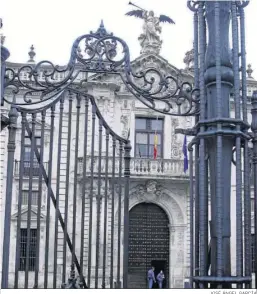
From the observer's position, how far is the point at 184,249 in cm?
2130

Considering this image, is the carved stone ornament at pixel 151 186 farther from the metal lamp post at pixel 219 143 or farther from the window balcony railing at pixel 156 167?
the metal lamp post at pixel 219 143

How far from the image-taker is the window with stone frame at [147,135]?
21.3 metres

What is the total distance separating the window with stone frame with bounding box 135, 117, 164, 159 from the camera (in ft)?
70.0

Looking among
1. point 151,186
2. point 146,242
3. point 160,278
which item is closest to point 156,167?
point 151,186

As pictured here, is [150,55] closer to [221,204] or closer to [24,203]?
[24,203]

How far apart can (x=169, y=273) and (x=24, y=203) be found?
6.15 m

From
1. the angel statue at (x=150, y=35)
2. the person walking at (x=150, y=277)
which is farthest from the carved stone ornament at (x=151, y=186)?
the angel statue at (x=150, y=35)

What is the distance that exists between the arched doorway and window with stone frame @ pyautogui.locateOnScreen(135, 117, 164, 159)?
217cm

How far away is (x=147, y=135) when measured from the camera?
21781mm

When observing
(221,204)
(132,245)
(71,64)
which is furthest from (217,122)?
(132,245)

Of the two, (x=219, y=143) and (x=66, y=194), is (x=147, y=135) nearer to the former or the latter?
(x=66, y=194)

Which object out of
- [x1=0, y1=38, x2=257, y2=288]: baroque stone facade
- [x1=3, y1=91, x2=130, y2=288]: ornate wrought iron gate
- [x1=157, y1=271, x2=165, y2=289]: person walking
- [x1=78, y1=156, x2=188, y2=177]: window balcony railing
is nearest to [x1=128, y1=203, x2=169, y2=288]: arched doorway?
[x1=0, y1=38, x2=257, y2=288]: baroque stone facade

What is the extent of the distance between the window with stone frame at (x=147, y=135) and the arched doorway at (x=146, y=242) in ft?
7.12

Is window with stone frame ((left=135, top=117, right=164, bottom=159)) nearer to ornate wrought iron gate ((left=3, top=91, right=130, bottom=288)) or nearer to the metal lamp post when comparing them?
ornate wrought iron gate ((left=3, top=91, right=130, bottom=288))
